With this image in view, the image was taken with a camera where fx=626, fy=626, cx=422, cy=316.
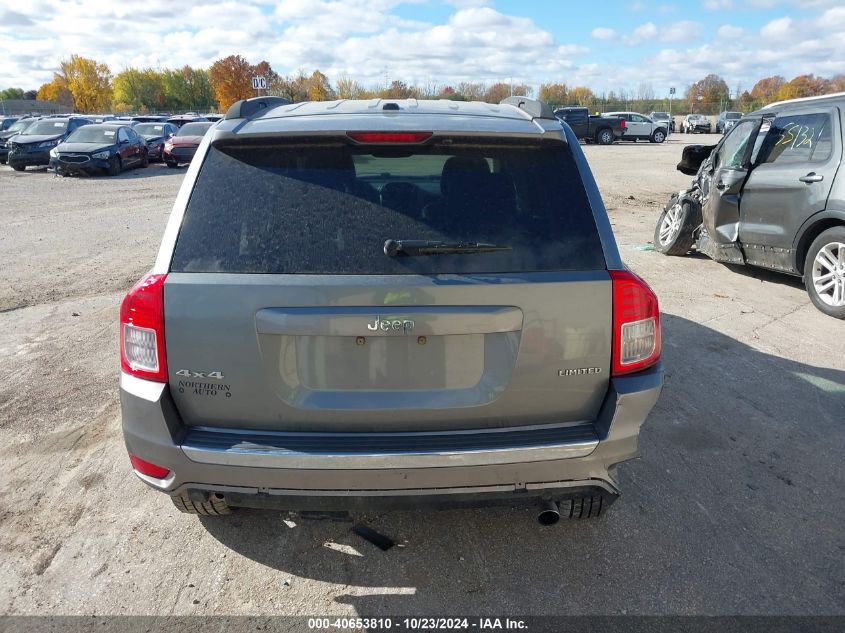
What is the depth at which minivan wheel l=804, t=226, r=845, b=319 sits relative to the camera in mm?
6262

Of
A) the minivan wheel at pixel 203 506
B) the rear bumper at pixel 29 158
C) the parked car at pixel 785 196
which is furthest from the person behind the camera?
the rear bumper at pixel 29 158

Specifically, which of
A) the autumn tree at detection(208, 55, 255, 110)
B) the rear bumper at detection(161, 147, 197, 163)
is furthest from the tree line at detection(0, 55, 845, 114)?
the rear bumper at detection(161, 147, 197, 163)

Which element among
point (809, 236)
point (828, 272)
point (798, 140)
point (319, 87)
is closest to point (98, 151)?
point (798, 140)

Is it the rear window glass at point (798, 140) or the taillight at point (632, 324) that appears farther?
the rear window glass at point (798, 140)

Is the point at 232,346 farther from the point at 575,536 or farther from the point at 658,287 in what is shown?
the point at 658,287

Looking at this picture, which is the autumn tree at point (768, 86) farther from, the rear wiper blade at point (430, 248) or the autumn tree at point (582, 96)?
the rear wiper blade at point (430, 248)

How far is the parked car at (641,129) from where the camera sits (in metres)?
41.1

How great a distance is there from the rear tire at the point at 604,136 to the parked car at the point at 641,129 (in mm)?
1810

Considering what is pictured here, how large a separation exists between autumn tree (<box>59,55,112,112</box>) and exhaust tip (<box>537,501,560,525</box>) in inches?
4036

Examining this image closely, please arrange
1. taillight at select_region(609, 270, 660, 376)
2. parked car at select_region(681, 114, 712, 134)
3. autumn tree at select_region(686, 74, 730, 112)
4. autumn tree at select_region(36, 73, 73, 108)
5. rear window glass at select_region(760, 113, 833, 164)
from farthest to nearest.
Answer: autumn tree at select_region(36, 73, 73, 108) < autumn tree at select_region(686, 74, 730, 112) < parked car at select_region(681, 114, 712, 134) < rear window glass at select_region(760, 113, 833, 164) < taillight at select_region(609, 270, 660, 376)

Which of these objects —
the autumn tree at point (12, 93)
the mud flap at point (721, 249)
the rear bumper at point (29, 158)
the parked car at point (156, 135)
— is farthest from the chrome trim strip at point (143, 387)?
the autumn tree at point (12, 93)

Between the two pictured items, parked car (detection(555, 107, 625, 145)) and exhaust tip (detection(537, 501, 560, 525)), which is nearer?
exhaust tip (detection(537, 501, 560, 525))

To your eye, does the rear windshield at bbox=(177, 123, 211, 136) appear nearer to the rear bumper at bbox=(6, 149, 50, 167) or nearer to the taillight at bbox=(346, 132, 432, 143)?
the rear bumper at bbox=(6, 149, 50, 167)

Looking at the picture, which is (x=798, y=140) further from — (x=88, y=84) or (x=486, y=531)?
(x=88, y=84)
